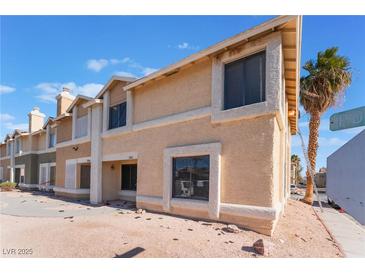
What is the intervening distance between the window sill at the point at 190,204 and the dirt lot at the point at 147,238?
528mm

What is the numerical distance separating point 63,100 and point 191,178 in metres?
18.2

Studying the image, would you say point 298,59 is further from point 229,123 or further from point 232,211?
point 232,211

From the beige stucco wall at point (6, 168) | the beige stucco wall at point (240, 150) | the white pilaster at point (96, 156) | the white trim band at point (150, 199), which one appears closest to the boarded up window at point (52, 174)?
the white pilaster at point (96, 156)

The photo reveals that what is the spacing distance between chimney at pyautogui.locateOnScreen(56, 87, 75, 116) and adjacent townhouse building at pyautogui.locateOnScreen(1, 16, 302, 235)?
1046 centimetres

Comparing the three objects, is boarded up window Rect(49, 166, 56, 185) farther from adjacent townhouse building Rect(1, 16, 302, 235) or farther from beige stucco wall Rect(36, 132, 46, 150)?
adjacent townhouse building Rect(1, 16, 302, 235)

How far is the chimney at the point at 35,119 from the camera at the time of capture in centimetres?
2719

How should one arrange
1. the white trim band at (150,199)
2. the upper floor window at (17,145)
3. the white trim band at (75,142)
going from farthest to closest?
the upper floor window at (17,145)
the white trim band at (75,142)
the white trim band at (150,199)

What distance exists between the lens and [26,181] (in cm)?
2603

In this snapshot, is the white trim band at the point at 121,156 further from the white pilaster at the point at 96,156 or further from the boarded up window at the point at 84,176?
the boarded up window at the point at 84,176

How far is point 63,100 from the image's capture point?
22953mm

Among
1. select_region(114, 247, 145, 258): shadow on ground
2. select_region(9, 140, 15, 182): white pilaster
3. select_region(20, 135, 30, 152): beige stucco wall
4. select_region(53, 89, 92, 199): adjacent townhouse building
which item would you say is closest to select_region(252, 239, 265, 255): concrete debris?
select_region(114, 247, 145, 258): shadow on ground

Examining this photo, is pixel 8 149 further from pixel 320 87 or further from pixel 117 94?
pixel 320 87

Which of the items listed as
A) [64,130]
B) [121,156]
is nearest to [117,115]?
[121,156]

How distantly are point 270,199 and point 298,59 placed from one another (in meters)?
5.56
